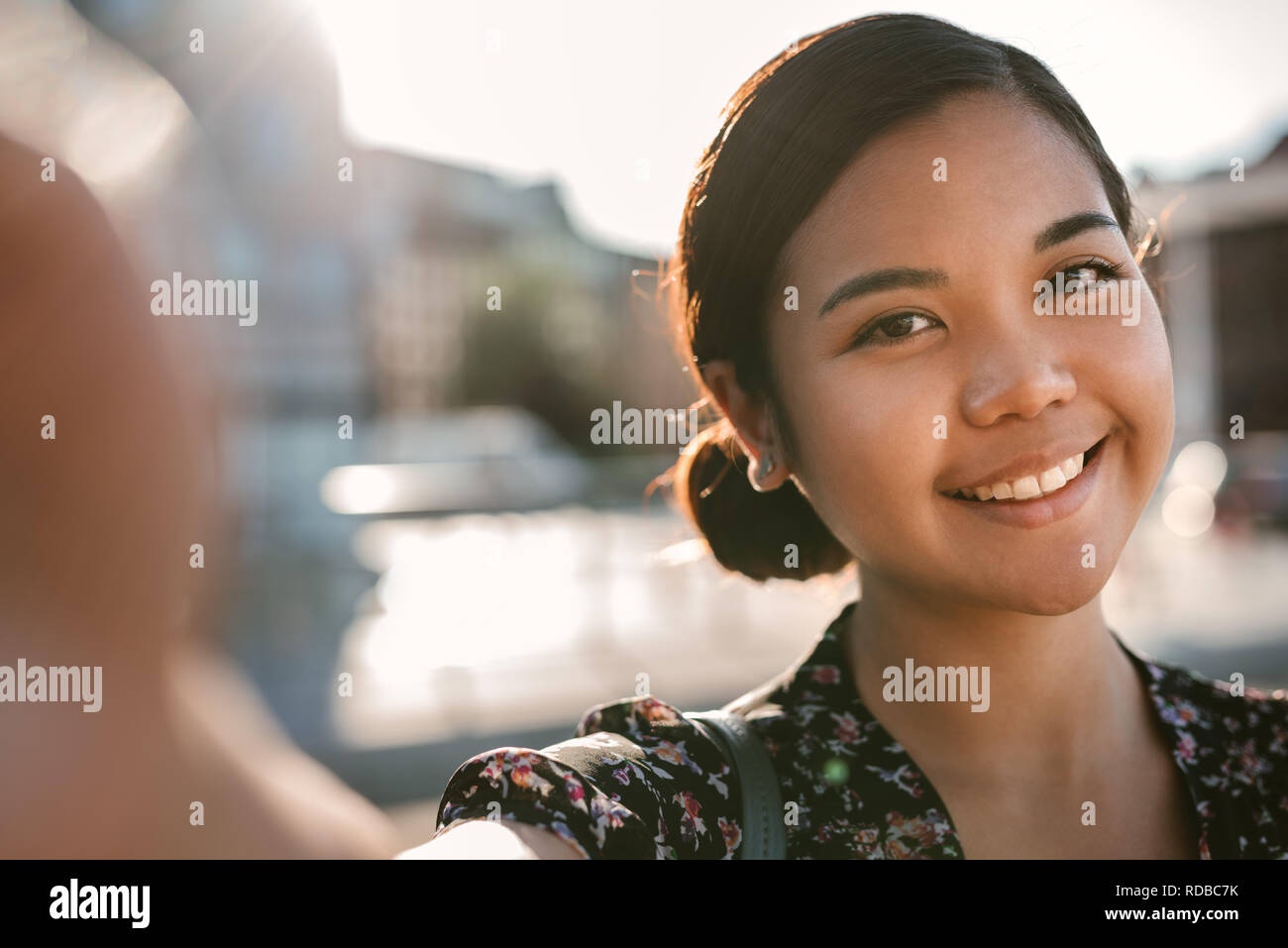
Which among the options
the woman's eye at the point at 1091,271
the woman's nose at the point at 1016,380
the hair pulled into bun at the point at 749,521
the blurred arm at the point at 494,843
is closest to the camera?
the blurred arm at the point at 494,843

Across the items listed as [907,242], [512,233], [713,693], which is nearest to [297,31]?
[713,693]

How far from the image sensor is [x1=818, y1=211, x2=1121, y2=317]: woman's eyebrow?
140 centimetres

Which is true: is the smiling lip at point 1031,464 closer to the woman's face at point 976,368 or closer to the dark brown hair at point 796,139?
the woman's face at point 976,368

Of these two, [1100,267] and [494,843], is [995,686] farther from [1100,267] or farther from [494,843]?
[494,843]

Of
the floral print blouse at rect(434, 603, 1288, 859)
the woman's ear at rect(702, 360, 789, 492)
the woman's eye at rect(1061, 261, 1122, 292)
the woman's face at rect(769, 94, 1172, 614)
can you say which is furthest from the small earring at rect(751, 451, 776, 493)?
the woman's eye at rect(1061, 261, 1122, 292)

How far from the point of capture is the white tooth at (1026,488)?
1.39 m

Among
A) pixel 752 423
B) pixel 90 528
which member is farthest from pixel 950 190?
pixel 90 528

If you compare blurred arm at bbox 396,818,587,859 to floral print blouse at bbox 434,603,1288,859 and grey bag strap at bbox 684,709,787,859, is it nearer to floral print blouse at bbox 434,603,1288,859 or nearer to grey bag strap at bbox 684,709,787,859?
floral print blouse at bbox 434,603,1288,859

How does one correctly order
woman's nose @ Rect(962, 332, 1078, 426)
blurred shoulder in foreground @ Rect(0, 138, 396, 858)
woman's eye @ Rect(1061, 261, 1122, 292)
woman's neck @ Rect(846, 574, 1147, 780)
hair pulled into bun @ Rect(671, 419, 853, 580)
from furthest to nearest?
1. hair pulled into bun @ Rect(671, 419, 853, 580)
2. woman's neck @ Rect(846, 574, 1147, 780)
3. woman's eye @ Rect(1061, 261, 1122, 292)
4. woman's nose @ Rect(962, 332, 1078, 426)
5. blurred shoulder in foreground @ Rect(0, 138, 396, 858)

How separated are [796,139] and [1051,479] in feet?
2.02

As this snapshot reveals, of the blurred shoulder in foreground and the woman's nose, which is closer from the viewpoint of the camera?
the blurred shoulder in foreground

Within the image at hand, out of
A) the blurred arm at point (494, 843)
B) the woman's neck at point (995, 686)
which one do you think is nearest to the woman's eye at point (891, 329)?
the woman's neck at point (995, 686)

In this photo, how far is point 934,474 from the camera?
1.40 m

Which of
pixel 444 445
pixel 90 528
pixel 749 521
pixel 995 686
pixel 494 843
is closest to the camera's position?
pixel 90 528
